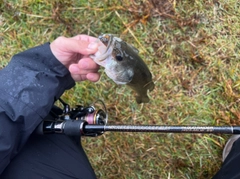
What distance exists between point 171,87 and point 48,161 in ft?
3.42

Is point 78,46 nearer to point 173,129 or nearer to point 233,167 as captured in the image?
point 173,129

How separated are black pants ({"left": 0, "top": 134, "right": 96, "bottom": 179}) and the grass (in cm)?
67

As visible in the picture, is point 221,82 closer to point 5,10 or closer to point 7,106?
point 7,106

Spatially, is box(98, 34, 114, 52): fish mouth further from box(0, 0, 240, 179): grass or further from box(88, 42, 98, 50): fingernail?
box(0, 0, 240, 179): grass

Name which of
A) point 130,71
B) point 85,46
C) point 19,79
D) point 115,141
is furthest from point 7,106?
point 115,141

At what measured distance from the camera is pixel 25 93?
55.6 inches

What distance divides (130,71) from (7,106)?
573 millimetres

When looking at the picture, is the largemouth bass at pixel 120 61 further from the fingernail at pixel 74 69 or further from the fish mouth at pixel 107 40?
the fingernail at pixel 74 69

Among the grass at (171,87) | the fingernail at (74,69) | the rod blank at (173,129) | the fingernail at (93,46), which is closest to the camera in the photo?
the rod blank at (173,129)

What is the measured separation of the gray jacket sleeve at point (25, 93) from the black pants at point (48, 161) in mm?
86

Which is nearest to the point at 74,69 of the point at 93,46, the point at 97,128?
the point at 93,46

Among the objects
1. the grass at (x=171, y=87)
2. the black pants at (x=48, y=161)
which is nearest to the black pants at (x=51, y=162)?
the black pants at (x=48, y=161)

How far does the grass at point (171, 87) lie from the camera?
7.14ft

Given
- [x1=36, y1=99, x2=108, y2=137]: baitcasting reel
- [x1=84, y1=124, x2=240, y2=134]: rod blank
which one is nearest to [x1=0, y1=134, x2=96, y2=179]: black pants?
[x1=36, y1=99, x2=108, y2=137]: baitcasting reel
